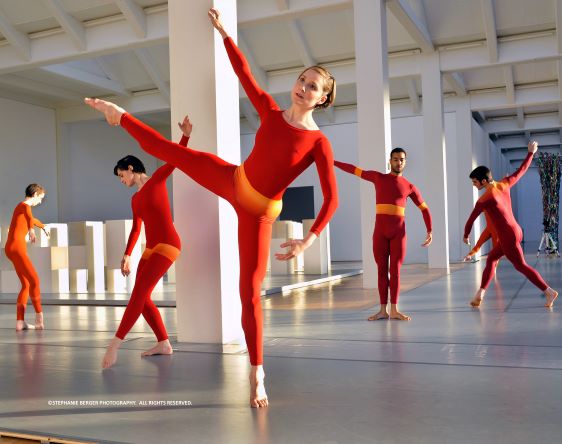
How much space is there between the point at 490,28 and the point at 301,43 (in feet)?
12.6

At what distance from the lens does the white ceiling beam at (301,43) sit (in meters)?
12.9

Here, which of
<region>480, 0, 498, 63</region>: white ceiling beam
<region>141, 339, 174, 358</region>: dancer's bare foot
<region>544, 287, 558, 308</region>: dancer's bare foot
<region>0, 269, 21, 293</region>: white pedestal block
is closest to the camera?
<region>141, 339, 174, 358</region>: dancer's bare foot

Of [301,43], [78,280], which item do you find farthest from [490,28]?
[78,280]

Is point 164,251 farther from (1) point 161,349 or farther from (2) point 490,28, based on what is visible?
(2) point 490,28

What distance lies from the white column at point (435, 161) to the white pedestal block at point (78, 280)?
7.41 metres

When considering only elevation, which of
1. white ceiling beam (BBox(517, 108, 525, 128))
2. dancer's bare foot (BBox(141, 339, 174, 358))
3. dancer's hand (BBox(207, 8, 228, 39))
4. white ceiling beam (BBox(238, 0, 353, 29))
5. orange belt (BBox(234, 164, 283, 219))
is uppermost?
white ceiling beam (BBox(238, 0, 353, 29))

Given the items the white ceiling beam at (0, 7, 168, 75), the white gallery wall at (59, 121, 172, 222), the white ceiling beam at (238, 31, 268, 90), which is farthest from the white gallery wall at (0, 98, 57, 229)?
the white ceiling beam at (238, 31, 268, 90)

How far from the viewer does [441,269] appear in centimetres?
1316

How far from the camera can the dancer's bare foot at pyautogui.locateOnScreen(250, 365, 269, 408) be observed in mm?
2830

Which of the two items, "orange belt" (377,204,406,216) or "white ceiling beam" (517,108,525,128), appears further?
"white ceiling beam" (517,108,525,128)

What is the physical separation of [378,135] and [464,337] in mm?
4984

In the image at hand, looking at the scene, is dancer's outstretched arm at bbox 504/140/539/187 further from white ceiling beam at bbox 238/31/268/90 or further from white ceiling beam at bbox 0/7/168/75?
white ceiling beam at bbox 238/31/268/90

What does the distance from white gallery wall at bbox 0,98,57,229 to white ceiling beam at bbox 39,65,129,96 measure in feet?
7.32

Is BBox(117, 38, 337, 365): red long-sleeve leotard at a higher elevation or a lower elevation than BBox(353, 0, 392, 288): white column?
lower
